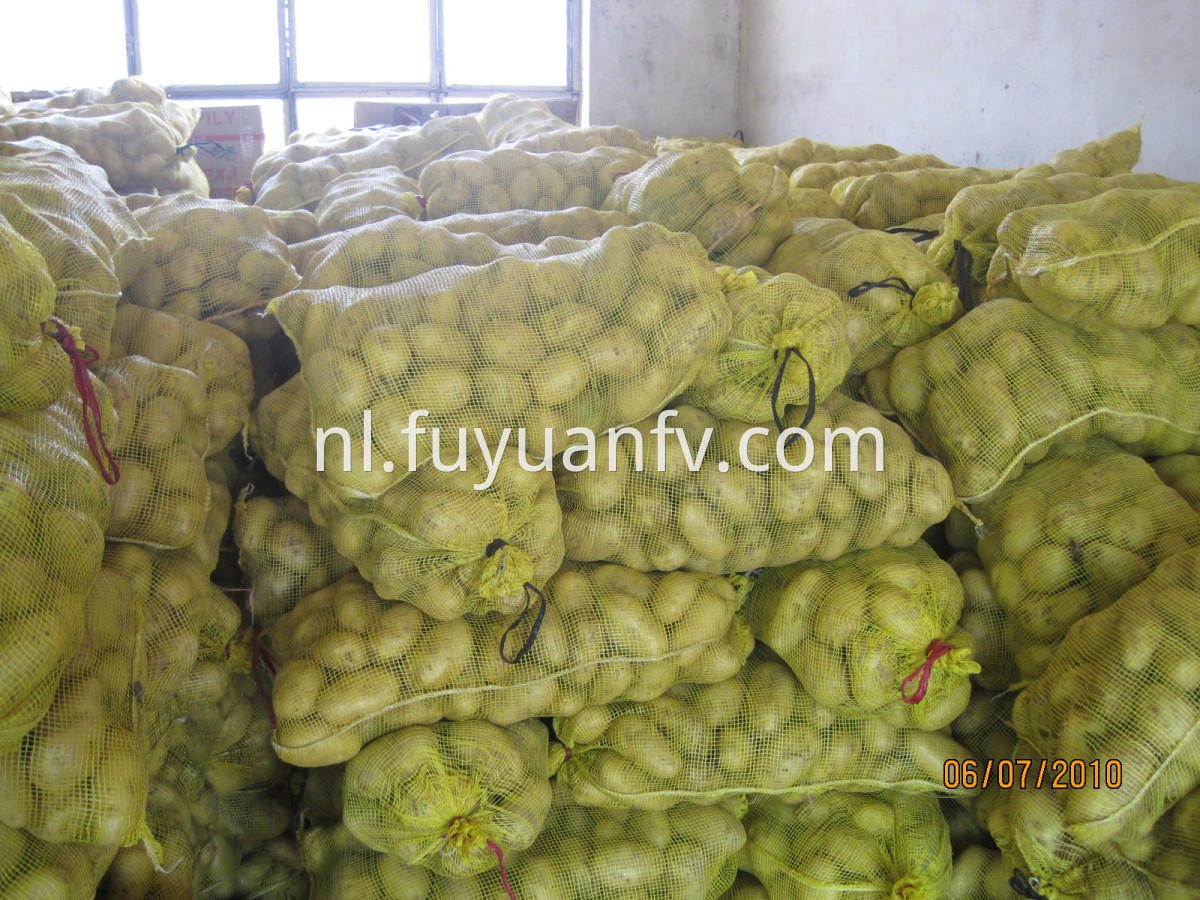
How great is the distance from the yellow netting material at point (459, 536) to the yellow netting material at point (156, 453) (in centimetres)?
24

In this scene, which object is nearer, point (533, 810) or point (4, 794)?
point (4, 794)

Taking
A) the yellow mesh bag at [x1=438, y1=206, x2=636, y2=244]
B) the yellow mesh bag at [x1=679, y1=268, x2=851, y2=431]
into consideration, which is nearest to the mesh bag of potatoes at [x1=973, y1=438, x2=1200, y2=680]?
the yellow mesh bag at [x1=679, y1=268, x2=851, y2=431]

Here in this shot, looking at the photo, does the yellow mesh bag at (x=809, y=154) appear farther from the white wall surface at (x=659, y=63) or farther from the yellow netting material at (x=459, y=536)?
the white wall surface at (x=659, y=63)

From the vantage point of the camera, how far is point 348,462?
1184 mm

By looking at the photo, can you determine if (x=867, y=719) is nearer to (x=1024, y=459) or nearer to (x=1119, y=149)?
(x=1024, y=459)

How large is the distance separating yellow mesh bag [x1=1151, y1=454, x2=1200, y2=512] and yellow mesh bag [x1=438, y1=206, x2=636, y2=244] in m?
1.28

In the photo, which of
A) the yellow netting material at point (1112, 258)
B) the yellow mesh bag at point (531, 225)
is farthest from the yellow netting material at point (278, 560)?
the yellow netting material at point (1112, 258)

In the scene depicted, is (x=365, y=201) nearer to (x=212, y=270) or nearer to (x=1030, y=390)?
(x=212, y=270)

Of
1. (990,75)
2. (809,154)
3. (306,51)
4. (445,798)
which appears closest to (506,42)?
(306,51)

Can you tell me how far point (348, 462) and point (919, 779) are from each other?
121cm

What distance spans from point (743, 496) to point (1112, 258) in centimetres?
85

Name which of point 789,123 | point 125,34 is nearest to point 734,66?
point 789,123

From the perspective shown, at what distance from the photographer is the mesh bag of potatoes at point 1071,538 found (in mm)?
1416

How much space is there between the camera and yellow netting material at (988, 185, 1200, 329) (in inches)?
58.6
